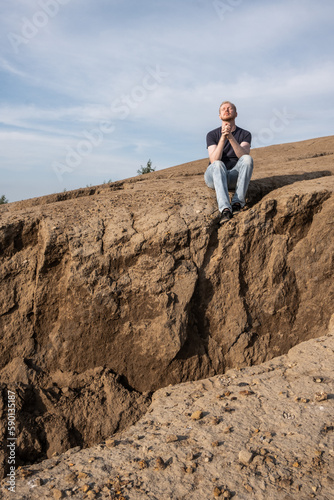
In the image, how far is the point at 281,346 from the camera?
4281mm

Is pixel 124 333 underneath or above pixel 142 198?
underneath

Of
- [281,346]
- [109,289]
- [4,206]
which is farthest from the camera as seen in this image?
[4,206]

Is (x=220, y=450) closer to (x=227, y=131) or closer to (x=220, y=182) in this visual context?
(x=220, y=182)

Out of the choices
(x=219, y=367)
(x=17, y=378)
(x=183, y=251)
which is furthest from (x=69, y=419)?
(x=183, y=251)

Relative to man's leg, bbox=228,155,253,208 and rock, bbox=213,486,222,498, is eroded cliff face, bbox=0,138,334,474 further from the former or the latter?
rock, bbox=213,486,222,498

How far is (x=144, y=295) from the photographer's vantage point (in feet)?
13.0

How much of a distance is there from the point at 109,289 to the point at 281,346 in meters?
1.74

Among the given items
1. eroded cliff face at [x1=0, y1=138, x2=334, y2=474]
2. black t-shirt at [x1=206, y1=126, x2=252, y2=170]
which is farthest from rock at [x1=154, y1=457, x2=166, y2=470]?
black t-shirt at [x1=206, y1=126, x2=252, y2=170]

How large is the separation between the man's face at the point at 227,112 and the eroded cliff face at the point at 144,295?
84cm

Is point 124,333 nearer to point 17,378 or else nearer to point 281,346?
point 17,378

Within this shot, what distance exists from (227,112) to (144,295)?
6.67ft

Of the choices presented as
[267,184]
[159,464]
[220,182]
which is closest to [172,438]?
[159,464]

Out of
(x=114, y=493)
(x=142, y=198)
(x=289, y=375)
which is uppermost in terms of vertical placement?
(x=142, y=198)

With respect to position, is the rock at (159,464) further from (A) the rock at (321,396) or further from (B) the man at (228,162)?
(B) the man at (228,162)
